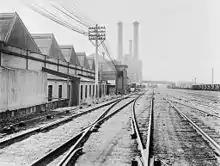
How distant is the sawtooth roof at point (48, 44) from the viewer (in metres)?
26.3

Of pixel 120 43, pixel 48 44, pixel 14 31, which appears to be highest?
pixel 120 43

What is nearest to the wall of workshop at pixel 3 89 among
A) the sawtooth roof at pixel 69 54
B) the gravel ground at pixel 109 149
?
the gravel ground at pixel 109 149

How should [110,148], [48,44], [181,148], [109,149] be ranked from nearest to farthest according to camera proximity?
1. [109,149]
2. [110,148]
3. [181,148]
4. [48,44]

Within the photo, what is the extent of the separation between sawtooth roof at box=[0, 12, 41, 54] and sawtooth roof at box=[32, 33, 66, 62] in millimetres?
6487

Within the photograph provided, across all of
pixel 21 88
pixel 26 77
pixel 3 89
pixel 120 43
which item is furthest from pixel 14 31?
pixel 120 43

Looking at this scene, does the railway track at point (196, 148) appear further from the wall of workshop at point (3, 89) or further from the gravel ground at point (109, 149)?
the wall of workshop at point (3, 89)

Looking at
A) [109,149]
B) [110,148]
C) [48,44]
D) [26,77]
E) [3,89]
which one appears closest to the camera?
[109,149]

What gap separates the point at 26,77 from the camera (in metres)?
14.5

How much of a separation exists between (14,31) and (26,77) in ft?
17.1

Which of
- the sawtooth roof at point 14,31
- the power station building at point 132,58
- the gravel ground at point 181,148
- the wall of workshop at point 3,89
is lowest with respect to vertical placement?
the gravel ground at point 181,148

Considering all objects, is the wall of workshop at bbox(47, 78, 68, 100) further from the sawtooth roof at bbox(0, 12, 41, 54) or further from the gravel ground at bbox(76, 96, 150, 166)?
the gravel ground at bbox(76, 96, 150, 166)

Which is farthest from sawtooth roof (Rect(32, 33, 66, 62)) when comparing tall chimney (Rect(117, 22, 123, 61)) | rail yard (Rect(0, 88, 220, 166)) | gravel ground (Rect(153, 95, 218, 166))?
tall chimney (Rect(117, 22, 123, 61))

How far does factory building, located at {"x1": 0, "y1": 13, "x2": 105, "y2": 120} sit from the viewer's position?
1269cm

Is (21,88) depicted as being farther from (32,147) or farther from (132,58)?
(132,58)
